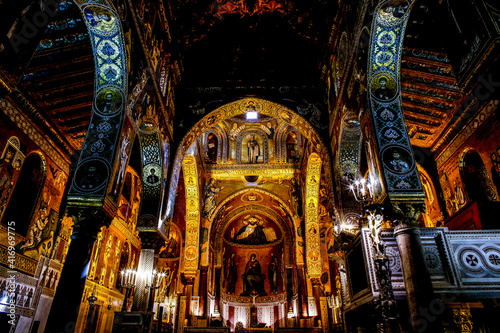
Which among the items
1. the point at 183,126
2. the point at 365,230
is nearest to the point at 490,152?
the point at 365,230

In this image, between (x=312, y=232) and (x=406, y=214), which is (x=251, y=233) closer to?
(x=312, y=232)

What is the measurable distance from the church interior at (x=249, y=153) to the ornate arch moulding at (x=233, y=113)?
0.31 feet

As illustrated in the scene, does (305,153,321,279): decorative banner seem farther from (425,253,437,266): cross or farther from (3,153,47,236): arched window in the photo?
(3,153,47,236): arched window

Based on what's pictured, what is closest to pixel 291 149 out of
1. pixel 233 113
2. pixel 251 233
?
pixel 233 113

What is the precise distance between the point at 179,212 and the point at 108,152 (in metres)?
10.3

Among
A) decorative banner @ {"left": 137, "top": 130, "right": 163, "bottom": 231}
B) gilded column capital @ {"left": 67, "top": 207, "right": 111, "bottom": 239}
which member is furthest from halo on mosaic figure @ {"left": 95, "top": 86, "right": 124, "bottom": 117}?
decorative banner @ {"left": 137, "top": 130, "right": 163, "bottom": 231}

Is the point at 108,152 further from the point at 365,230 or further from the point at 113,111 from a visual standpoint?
the point at 365,230

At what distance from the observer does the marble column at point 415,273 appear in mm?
4594

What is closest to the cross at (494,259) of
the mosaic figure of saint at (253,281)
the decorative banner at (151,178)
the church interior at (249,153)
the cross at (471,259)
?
the church interior at (249,153)

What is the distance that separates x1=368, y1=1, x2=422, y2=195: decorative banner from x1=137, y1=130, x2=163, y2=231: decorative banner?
6.12 m

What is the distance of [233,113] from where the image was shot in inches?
476

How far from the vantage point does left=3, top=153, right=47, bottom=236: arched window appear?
8367 mm

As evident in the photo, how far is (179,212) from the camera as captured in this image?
1622 cm

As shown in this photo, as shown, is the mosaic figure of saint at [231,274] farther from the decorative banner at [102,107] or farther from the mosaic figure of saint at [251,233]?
the decorative banner at [102,107]
